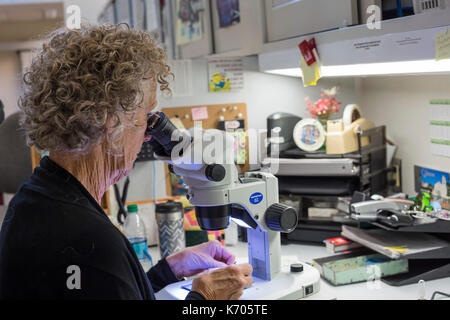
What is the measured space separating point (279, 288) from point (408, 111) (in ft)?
3.59

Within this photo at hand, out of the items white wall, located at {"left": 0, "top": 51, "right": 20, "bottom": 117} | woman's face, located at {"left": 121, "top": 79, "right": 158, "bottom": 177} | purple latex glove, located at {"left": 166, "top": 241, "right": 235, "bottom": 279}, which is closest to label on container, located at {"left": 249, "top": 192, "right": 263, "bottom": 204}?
purple latex glove, located at {"left": 166, "top": 241, "right": 235, "bottom": 279}

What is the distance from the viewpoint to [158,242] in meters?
1.94

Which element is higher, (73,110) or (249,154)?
(73,110)

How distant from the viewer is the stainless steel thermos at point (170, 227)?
6.10ft

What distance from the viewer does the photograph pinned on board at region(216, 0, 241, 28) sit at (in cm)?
197

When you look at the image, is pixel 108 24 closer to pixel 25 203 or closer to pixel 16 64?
pixel 25 203

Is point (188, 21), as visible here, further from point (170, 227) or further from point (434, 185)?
point (434, 185)

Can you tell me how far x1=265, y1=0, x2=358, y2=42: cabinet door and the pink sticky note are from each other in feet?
1.70

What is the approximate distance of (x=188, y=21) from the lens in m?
2.40

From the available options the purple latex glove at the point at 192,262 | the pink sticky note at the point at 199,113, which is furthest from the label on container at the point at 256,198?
the pink sticky note at the point at 199,113

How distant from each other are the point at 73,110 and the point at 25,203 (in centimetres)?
20

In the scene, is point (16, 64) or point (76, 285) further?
point (16, 64)

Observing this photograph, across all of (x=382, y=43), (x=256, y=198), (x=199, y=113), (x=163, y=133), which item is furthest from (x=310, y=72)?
(x=199, y=113)
